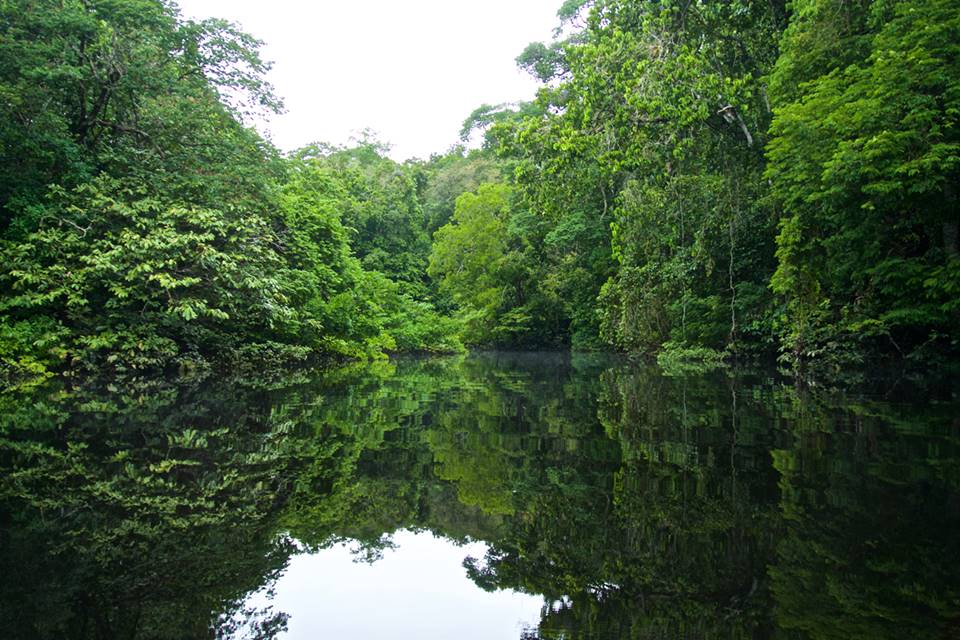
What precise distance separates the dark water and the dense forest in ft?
19.4

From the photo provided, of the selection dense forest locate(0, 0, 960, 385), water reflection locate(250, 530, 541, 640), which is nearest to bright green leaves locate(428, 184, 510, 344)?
dense forest locate(0, 0, 960, 385)

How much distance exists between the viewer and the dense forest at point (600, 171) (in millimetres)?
9141

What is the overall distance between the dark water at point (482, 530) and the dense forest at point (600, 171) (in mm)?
5915

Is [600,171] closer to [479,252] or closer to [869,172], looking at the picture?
[869,172]

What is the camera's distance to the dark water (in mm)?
1741

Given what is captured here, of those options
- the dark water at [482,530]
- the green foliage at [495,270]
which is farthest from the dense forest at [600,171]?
the green foliage at [495,270]

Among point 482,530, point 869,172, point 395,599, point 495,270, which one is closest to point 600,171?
point 869,172

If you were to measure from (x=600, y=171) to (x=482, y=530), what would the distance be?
420 inches

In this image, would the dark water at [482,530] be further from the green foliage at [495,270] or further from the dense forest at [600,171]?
the green foliage at [495,270]

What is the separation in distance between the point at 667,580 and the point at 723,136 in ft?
43.8

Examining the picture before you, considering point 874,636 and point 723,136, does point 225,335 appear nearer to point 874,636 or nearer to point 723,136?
point 723,136

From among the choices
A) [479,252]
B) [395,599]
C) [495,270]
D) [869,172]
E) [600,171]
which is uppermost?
[479,252]

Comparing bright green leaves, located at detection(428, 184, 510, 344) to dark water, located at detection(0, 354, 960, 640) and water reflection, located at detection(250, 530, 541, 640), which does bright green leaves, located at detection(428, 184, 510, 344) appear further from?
water reflection, located at detection(250, 530, 541, 640)

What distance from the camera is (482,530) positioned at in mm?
2523
